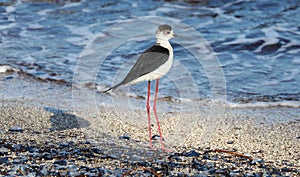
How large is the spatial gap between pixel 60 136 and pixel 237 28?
6.09 meters

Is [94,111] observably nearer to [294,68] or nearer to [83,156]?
[83,156]

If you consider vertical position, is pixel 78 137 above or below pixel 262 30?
below

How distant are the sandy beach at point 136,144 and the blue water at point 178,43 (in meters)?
1.13

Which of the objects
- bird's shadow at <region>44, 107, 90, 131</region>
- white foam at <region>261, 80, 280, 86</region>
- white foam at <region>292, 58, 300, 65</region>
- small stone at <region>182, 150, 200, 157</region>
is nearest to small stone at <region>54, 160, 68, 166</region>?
small stone at <region>182, 150, 200, 157</region>

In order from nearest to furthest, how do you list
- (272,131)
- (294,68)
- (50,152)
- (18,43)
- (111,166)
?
(111,166), (50,152), (272,131), (294,68), (18,43)

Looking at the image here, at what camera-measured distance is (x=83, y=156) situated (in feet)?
→ 15.3

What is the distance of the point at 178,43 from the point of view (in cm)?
993

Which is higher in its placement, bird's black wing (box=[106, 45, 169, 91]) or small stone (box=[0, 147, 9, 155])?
bird's black wing (box=[106, 45, 169, 91])

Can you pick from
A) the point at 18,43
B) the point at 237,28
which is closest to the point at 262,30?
the point at 237,28

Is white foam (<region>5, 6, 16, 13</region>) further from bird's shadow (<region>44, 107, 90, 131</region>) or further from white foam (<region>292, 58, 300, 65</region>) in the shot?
white foam (<region>292, 58, 300, 65</region>)

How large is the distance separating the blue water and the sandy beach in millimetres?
1126

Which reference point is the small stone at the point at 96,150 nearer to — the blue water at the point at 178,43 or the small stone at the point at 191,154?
the small stone at the point at 191,154

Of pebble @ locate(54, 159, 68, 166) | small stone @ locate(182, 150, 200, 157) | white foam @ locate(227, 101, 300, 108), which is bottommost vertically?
small stone @ locate(182, 150, 200, 157)

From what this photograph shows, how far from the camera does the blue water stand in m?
7.74
